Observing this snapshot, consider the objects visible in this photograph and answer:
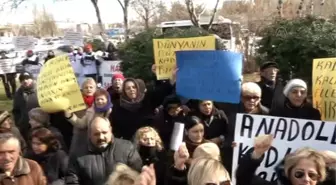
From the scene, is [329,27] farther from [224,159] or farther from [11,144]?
[11,144]

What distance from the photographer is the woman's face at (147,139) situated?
436 centimetres

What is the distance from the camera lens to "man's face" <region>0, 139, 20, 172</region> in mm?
3350

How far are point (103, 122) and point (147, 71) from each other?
15.9ft

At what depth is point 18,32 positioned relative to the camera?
82.5 metres

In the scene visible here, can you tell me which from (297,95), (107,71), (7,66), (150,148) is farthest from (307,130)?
(7,66)

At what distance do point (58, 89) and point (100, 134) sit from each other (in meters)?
1.63

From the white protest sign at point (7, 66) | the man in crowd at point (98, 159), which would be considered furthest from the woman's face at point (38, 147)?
the white protest sign at point (7, 66)

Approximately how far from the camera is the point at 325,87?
16.1ft

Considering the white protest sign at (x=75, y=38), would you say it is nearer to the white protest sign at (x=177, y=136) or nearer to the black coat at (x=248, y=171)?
the white protest sign at (x=177, y=136)

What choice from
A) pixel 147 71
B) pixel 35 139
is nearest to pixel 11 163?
pixel 35 139

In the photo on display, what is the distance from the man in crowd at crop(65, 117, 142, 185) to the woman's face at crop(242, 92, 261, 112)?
4.47 feet

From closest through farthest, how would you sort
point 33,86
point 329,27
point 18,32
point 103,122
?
point 103,122 < point 33,86 < point 329,27 < point 18,32

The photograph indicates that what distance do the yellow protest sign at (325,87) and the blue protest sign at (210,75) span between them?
764 millimetres

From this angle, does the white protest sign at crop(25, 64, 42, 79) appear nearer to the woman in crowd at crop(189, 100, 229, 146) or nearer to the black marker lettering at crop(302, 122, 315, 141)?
the woman in crowd at crop(189, 100, 229, 146)
